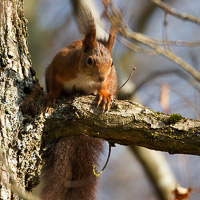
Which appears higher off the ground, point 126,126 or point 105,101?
point 105,101

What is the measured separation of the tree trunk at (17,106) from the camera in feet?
5.29

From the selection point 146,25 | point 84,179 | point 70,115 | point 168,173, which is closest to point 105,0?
point 70,115

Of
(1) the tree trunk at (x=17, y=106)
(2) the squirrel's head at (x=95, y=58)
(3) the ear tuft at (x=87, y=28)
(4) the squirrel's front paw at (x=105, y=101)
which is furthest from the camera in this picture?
(2) the squirrel's head at (x=95, y=58)

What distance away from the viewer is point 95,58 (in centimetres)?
229

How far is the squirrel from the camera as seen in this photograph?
2156mm

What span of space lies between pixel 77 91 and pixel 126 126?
73cm

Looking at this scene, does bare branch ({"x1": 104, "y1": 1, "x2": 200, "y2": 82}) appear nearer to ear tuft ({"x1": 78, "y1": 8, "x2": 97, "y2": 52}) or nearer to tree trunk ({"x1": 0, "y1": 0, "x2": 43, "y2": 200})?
ear tuft ({"x1": 78, "y1": 8, "x2": 97, "y2": 52})

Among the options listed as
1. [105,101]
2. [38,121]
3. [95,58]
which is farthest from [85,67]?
[38,121]

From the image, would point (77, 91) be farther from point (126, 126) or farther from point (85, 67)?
point (126, 126)

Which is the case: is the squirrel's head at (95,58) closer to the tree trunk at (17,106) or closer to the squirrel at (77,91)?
the squirrel at (77,91)

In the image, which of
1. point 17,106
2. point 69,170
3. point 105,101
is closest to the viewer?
point 17,106

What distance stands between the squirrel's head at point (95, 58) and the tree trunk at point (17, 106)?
0.51 metres

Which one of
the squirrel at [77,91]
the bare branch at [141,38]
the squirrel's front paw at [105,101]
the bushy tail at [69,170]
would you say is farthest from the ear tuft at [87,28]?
the bushy tail at [69,170]

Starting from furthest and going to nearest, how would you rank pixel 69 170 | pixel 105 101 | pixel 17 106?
pixel 69 170, pixel 105 101, pixel 17 106
